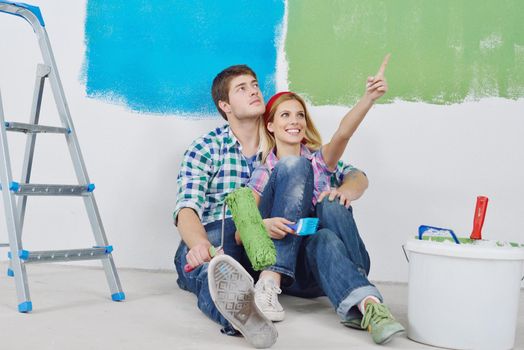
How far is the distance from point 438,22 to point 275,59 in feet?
2.10

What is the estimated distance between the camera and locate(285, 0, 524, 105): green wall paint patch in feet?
7.89

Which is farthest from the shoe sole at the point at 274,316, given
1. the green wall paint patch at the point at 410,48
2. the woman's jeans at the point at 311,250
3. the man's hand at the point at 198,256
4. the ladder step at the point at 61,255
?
the green wall paint patch at the point at 410,48

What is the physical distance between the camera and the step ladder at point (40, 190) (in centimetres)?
169

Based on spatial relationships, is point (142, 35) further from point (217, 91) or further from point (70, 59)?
point (217, 91)

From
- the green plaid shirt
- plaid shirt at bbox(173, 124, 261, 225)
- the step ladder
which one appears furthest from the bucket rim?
the step ladder

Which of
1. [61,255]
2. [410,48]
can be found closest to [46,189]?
[61,255]

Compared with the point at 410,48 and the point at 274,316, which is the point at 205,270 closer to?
the point at 274,316

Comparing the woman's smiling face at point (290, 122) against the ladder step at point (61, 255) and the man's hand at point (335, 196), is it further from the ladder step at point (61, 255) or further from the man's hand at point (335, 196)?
the ladder step at point (61, 255)

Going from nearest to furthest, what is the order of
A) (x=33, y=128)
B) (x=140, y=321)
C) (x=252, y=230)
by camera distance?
1. (x=252, y=230)
2. (x=140, y=321)
3. (x=33, y=128)

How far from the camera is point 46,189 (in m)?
1.79

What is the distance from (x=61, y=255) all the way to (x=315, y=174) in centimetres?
79

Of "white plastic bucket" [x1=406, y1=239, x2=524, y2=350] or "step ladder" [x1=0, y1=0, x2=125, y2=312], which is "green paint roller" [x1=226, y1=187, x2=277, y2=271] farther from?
"step ladder" [x1=0, y1=0, x2=125, y2=312]

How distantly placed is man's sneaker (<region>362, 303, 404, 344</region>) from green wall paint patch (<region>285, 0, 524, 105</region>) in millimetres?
1154

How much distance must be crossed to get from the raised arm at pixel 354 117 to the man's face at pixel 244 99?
10.6 inches
